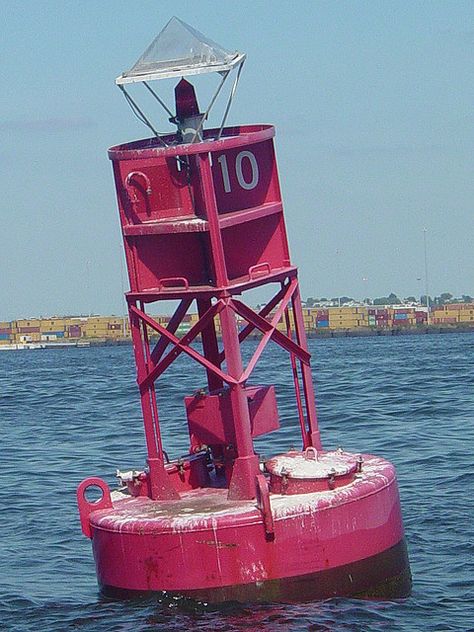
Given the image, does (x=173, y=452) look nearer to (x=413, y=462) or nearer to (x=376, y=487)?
(x=413, y=462)

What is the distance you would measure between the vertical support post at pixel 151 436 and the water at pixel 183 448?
1536 mm

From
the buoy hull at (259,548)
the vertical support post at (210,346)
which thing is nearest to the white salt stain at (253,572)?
the buoy hull at (259,548)

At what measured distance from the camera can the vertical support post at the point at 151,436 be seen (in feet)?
55.6

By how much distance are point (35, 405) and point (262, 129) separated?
102ft

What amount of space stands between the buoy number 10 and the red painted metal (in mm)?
19

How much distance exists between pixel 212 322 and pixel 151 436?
1617 millimetres

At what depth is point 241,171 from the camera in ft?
55.8

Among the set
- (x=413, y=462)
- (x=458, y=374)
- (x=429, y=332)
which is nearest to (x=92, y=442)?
(x=413, y=462)

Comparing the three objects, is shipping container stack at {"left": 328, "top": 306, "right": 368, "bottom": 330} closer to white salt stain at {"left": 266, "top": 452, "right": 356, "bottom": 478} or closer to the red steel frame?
the red steel frame

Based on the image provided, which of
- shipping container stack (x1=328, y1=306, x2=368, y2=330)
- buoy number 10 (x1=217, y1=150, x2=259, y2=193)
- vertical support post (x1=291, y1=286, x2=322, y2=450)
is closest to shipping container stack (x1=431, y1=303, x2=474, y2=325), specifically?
shipping container stack (x1=328, y1=306, x2=368, y2=330)

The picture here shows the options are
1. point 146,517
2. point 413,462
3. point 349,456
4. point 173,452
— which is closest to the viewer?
point 146,517

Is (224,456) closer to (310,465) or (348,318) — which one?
(310,465)

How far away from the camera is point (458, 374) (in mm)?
51281

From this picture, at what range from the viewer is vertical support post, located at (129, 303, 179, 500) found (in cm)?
1695
